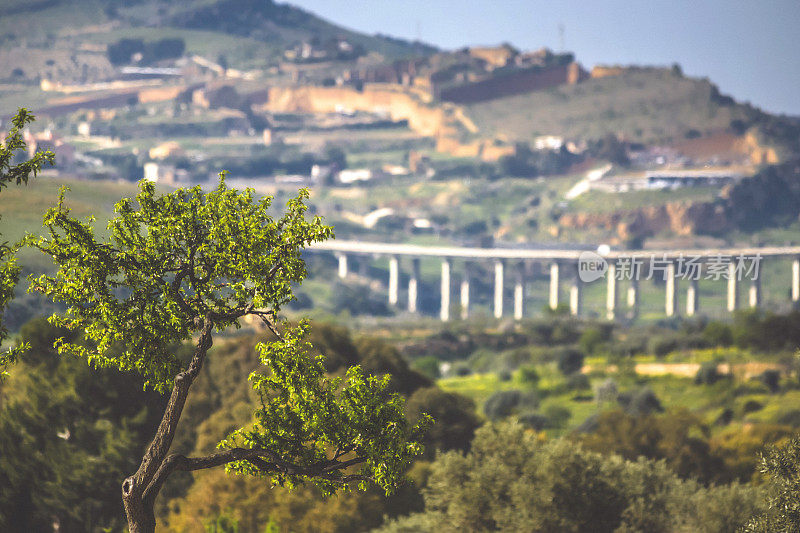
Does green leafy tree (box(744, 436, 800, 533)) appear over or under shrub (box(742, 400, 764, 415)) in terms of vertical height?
over

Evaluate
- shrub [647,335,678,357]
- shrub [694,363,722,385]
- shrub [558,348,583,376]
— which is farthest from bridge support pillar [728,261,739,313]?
shrub [694,363,722,385]

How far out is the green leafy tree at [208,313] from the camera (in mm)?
18422

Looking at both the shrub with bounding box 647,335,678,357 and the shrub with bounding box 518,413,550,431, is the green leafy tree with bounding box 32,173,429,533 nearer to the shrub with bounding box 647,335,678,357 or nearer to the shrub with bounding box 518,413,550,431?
the shrub with bounding box 518,413,550,431

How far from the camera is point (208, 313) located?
733 inches

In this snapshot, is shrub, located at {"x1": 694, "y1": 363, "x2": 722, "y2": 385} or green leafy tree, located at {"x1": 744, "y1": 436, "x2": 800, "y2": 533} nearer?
green leafy tree, located at {"x1": 744, "y1": 436, "x2": 800, "y2": 533}

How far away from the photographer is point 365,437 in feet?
62.7

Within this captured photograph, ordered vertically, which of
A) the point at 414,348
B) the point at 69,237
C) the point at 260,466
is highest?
the point at 69,237

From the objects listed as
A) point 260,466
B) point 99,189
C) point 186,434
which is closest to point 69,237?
point 260,466

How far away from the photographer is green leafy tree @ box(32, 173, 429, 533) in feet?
60.4

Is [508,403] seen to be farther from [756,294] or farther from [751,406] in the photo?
[756,294]

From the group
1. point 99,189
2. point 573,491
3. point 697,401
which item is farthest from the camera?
point 99,189

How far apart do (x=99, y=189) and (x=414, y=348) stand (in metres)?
39.0

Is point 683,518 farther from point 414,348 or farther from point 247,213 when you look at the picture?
point 414,348

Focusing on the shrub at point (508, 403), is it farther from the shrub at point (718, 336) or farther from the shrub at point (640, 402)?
the shrub at point (718, 336)
